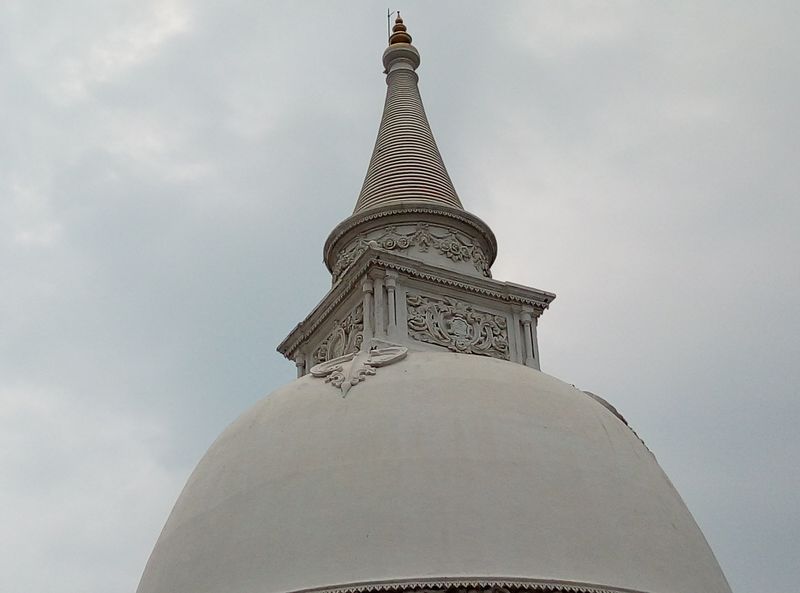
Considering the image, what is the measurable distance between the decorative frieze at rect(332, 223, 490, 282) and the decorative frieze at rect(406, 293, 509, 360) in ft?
4.85

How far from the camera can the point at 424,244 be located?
72.6 ft

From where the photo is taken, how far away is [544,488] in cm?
1524

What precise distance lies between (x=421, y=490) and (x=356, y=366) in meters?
3.59

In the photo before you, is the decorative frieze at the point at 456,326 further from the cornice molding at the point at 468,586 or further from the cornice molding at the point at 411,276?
the cornice molding at the point at 468,586

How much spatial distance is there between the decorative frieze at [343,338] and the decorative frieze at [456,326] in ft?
3.48

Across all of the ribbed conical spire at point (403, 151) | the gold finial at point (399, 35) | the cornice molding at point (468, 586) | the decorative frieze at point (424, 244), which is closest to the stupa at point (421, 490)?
the cornice molding at point (468, 586)

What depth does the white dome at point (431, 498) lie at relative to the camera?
1421cm

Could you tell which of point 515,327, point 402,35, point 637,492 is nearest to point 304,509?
point 637,492

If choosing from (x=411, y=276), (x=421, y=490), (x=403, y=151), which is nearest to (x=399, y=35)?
(x=403, y=151)

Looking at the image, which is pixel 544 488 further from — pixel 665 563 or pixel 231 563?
pixel 231 563

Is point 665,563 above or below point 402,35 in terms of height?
below

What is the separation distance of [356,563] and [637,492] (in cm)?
467

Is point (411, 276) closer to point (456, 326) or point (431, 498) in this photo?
point (456, 326)

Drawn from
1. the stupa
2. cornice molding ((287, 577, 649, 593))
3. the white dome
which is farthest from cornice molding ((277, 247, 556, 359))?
cornice molding ((287, 577, 649, 593))
